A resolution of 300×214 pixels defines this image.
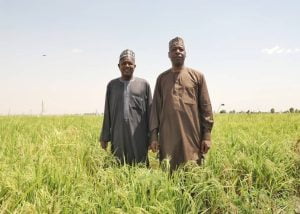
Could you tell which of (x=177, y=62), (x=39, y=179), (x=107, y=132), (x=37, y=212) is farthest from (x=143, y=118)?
(x=37, y=212)

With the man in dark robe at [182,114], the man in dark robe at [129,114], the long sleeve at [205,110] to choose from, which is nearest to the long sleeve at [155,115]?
the man in dark robe at [182,114]

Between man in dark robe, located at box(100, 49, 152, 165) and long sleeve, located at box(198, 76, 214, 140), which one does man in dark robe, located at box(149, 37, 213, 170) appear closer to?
long sleeve, located at box(198, 76, 214, 140)

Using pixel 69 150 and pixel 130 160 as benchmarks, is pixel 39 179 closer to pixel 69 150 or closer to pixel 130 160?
pixel 130 160

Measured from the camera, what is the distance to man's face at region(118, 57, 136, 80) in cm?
441

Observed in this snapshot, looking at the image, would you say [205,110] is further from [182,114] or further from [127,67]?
[127,67]

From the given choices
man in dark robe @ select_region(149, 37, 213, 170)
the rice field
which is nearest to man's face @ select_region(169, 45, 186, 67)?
man in dark robe @ select_region(149, 37, 213, 170)

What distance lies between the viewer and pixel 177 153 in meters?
4.09

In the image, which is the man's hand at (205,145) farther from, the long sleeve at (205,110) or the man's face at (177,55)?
the man's face at (177,55)

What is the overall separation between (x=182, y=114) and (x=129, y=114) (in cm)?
68

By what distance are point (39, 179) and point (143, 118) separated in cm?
150

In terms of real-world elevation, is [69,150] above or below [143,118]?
below

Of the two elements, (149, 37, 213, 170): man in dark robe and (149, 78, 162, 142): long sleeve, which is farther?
(149, 78, 162, 142): long sleeve

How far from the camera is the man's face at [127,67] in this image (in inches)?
173

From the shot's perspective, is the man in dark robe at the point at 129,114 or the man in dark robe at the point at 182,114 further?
the man in dark robe at the point at 129,114
